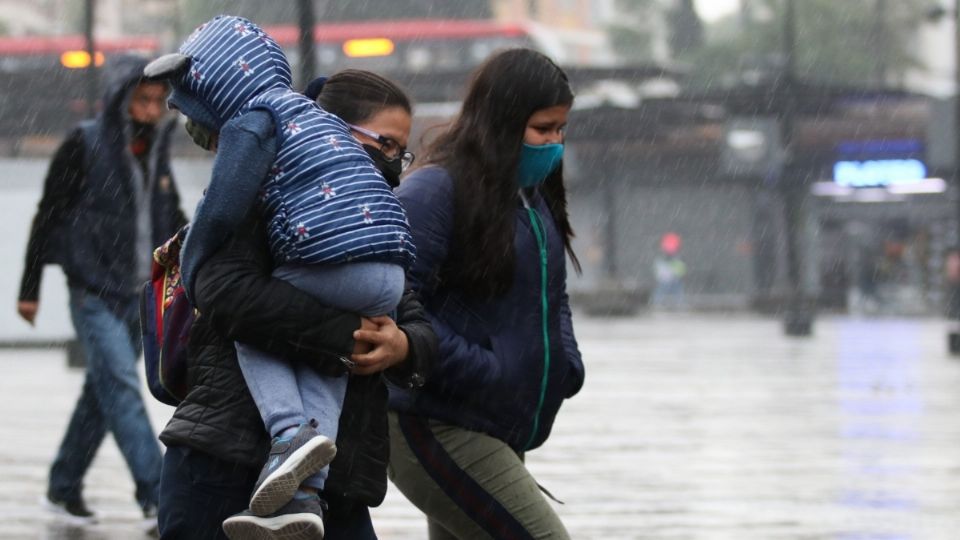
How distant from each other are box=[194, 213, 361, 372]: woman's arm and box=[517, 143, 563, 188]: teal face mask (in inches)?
32.0

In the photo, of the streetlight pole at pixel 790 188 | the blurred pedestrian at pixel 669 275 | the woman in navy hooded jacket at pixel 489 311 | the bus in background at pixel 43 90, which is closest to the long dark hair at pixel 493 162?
the woman in navy hooded jacket at pixel 489 311

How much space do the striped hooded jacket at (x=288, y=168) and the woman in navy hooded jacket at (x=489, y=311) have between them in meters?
0.49

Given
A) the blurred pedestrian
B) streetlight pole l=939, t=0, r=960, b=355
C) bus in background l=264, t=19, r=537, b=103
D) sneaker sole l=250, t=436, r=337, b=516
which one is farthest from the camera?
the blurred pedestrian

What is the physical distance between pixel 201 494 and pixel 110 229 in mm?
3995

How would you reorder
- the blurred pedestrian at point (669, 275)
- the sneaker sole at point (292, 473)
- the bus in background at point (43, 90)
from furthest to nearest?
the blurred pedestrian at point (669, 275)
the bus in background at point (43, 90)
the sneaker sole at point (292, 473)

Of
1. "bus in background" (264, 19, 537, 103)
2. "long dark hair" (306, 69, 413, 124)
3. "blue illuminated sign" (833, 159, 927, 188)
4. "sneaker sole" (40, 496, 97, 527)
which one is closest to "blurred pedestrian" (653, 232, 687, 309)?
"blue illuminated sign" (833, 159, 927, 188)

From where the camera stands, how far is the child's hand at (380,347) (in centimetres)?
316

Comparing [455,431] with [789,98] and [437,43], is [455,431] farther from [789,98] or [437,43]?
[437,43]

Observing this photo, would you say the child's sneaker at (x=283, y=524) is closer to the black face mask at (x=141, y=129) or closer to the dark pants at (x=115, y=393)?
the dark pants at (x=115, y=393)

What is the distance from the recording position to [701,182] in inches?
1614

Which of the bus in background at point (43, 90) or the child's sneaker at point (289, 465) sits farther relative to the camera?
the bus in background at point (43, 90)

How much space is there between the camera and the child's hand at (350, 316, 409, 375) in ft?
10.4

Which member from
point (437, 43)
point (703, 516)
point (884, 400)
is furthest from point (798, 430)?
point (437, 43)

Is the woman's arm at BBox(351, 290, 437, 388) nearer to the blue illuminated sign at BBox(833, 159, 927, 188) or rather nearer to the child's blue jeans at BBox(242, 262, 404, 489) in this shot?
the child's blue jeans at BBox(242, 262, 404, 489)
